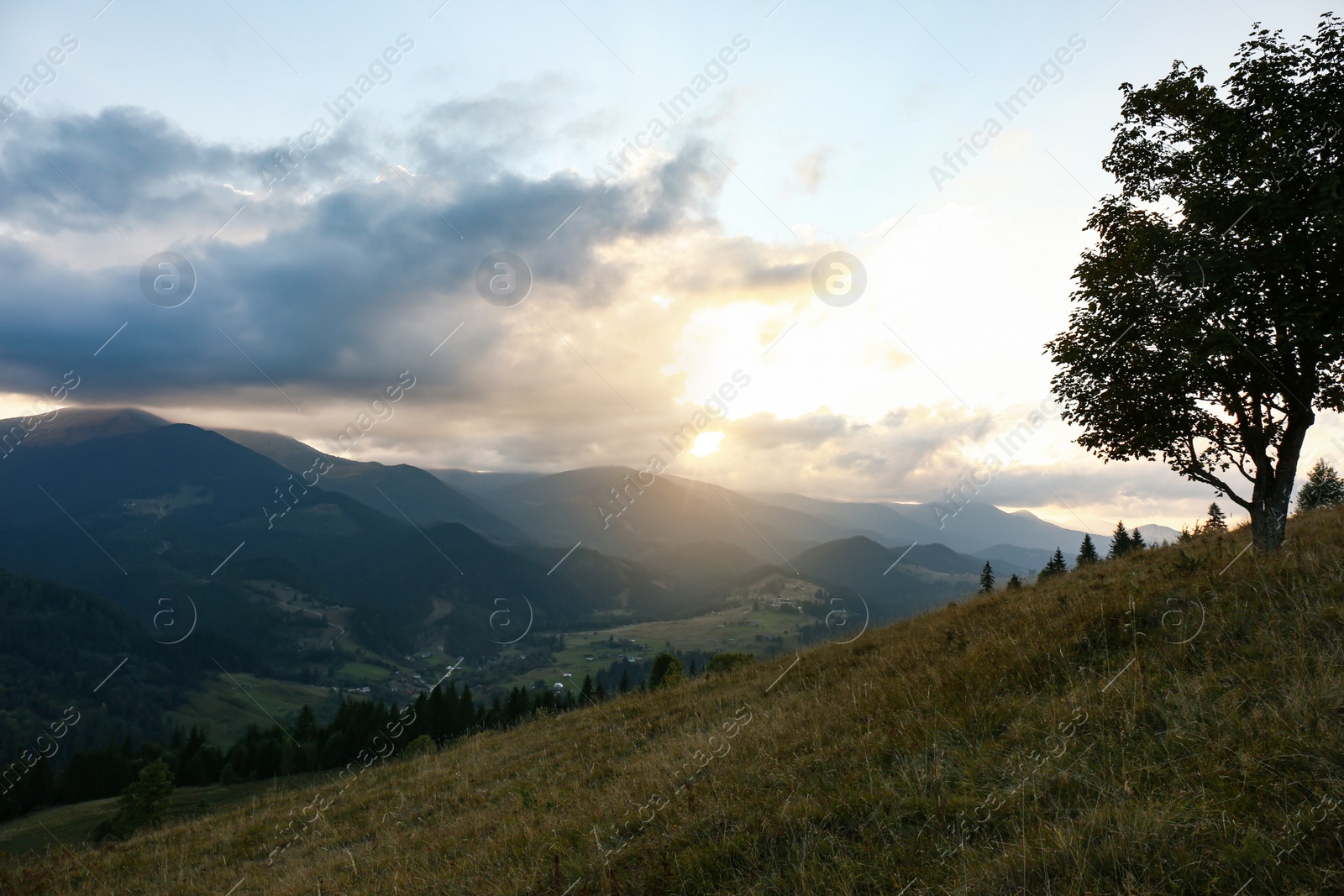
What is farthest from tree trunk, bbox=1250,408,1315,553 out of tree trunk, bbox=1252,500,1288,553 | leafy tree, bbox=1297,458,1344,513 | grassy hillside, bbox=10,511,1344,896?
leafy tree, bbox=1297,458,1344,513

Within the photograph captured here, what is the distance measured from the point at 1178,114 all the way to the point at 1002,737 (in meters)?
14.6

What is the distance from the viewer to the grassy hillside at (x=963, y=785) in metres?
4.53

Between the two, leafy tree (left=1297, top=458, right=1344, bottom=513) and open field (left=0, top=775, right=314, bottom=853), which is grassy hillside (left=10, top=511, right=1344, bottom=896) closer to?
leafy tree (left=1297, top=458, right=1344, bottom=513)

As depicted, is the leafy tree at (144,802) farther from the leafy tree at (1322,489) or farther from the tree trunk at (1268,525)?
the leafy tree at (1322,489)

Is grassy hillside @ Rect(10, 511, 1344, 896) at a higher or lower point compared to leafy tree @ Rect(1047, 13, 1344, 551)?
lower

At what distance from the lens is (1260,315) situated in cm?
1151

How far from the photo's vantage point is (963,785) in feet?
19.7

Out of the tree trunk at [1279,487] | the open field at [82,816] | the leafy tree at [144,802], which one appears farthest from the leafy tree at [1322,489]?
the leafy tree at [144,802]

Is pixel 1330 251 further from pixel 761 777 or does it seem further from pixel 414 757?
pixel 414 757

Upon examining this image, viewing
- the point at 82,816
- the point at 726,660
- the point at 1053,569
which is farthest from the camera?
the point at 82,816

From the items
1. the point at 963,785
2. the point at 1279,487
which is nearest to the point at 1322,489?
the point at 1279,487

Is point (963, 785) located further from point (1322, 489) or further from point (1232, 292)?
point (1322, 489)

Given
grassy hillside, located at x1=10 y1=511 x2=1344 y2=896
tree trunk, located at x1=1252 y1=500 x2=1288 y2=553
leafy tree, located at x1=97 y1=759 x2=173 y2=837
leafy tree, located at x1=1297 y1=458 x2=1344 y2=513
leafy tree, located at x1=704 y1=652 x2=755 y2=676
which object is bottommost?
leafy tree, located at x1=97 y1=759 x2=173 y2=837

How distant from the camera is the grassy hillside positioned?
178 inches
